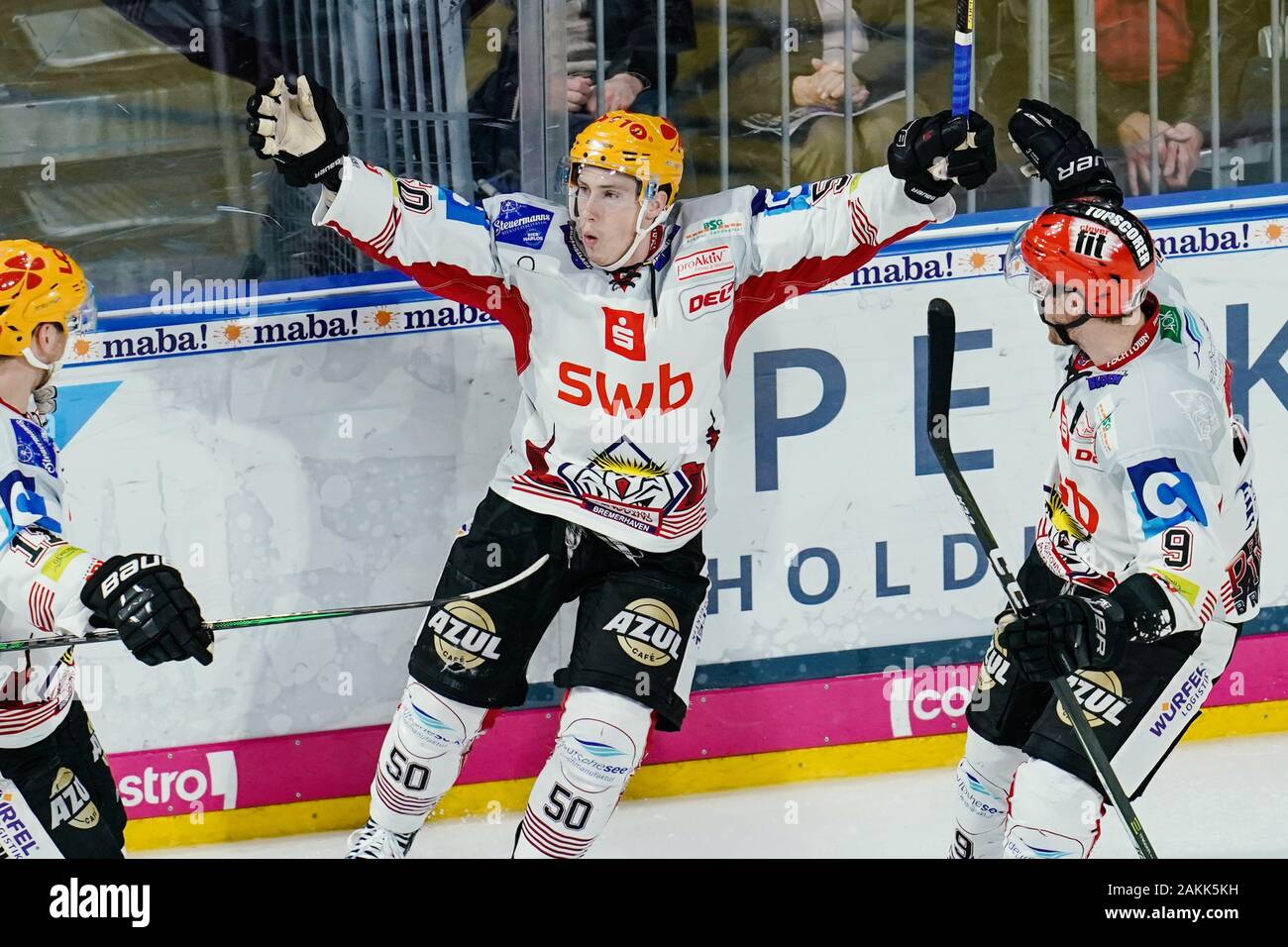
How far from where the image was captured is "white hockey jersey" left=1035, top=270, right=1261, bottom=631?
2.86m

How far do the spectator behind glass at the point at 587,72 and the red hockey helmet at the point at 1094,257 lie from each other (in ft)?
4.12

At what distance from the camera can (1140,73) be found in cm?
430

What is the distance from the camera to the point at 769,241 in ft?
11.1

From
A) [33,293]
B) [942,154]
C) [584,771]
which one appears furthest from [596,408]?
[33,293]

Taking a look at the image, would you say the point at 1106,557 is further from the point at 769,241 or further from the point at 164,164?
the point at 164,164

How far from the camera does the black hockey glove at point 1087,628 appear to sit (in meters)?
2.83

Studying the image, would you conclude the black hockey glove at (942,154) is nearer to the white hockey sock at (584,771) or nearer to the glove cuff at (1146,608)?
the glove cuff at (1146,608)

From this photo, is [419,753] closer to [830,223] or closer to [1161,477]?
[830,223]

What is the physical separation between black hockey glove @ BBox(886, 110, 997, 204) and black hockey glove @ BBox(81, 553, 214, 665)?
4.82 ft

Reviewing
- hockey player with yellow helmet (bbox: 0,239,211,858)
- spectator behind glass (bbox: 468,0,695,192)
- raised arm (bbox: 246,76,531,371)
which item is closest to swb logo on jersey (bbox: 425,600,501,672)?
raised arm (bbox: 246,76,531,371)

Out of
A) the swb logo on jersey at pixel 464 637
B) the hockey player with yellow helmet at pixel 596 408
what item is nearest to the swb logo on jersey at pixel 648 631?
the hockey player with yellow helmet at pixel 596 408

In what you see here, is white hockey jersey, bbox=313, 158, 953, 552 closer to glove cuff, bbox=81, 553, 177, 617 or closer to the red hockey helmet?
the red hockey helmet
